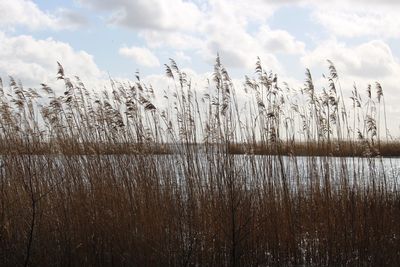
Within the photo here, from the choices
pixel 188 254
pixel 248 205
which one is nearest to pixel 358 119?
pixel 248 205

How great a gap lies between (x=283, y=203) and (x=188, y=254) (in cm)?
118

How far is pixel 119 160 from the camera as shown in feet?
17.5

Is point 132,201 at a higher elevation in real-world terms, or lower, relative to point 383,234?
higher

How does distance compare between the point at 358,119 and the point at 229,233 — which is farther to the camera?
the point at 358,119

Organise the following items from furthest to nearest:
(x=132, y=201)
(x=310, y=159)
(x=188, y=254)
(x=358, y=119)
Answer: (x=358, y=119) → (x=310, y=159) → (x=132, y=201) → (x=188, y=254)

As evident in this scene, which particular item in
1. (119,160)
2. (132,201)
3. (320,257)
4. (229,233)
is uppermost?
(119,160)

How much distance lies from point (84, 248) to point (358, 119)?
3348 mm

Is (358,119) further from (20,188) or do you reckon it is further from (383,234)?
(20,188)

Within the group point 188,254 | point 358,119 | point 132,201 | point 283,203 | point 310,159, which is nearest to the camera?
point 188,254

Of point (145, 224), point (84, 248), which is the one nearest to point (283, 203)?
point (145, 224)

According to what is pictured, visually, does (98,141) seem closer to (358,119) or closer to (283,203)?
(283,203)

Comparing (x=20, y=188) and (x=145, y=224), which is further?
(x=20, y=188)

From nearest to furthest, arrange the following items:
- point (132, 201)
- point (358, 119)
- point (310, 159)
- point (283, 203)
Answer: point (132, 201) → point (283, 203) → point (310, 159) → point (358, 119)

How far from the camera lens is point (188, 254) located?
474cm
